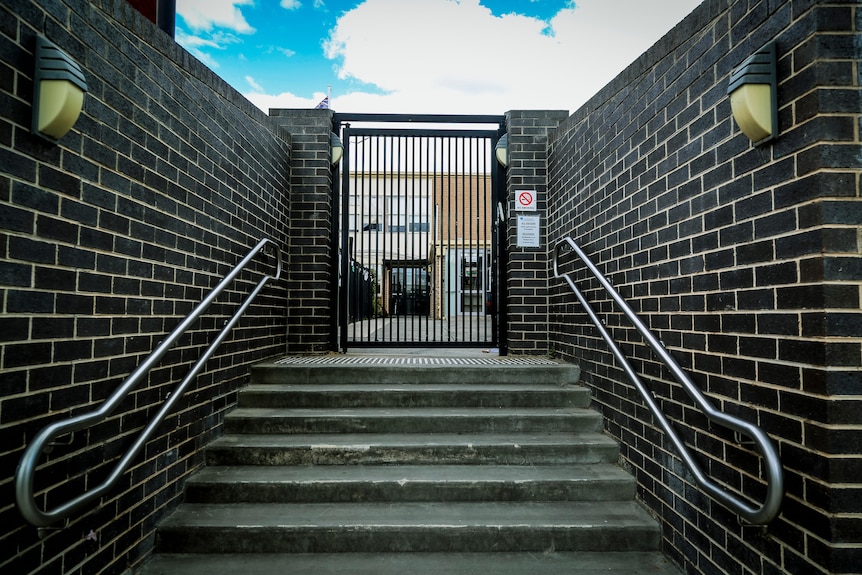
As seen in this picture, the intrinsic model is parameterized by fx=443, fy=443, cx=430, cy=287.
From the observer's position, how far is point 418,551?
7.09ft

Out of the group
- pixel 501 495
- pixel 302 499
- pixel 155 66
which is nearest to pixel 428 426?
pixel 501 495

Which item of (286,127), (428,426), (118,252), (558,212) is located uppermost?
(286,127)

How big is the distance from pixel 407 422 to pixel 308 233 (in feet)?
7.27

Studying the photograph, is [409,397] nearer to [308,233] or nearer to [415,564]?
[415,564]

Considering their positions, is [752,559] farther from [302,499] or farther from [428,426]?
[302,499]

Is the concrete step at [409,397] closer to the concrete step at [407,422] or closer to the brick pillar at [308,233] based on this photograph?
the concrete step at [407,422]

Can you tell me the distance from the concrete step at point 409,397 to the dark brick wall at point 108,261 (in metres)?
0.30

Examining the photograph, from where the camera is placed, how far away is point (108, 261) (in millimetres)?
1889

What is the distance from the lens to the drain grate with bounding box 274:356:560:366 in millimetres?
3505

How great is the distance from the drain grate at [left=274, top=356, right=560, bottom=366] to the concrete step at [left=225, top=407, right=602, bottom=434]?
622 mm

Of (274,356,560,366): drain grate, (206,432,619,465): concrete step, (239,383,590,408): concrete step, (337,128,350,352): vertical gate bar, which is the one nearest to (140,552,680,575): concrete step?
(206,432,619,465): concrete step

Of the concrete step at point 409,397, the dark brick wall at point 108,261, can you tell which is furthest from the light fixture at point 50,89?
the concrete step at point 409,397

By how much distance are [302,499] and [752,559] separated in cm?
203

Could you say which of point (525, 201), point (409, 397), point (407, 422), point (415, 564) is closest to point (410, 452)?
point (407, 422)
